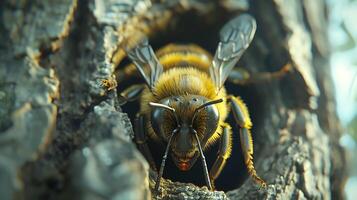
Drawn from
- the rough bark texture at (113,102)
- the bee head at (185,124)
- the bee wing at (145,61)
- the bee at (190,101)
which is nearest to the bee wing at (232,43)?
the bee at (190,101)

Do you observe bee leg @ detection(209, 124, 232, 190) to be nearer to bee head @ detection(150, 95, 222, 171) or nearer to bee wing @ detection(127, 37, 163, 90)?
bee head @ detection(150, 95, 222, 171)

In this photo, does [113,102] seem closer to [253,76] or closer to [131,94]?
[131,94]

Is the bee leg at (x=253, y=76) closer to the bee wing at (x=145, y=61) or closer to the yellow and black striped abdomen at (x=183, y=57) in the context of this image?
the yellow and black striped abdomen at (x=183, y=57)

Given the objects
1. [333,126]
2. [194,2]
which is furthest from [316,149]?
[194,2]

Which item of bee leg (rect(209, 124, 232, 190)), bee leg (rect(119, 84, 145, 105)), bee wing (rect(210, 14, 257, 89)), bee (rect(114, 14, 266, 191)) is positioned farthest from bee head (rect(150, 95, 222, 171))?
bee wing (rect(210, 14, 257, 89))

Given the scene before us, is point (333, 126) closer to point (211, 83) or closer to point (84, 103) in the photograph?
point (211, 83)

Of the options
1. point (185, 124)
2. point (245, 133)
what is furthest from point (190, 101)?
point (245, 133)

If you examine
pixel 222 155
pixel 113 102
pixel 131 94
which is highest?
pixel 113 102
